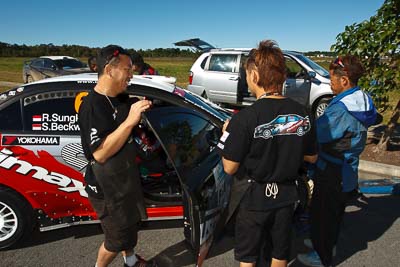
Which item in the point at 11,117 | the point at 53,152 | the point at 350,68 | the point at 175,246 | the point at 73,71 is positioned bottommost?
the point at 175,246

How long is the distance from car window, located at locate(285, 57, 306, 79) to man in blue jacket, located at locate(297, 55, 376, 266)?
21.8ft

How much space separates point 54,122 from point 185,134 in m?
1.21

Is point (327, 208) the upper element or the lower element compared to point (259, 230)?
lower

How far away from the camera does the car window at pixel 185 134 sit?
2.55 meters

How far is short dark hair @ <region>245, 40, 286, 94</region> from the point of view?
6.13 ft

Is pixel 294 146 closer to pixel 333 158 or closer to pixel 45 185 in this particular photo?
pixel 333 158

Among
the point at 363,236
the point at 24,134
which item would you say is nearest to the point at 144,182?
the point at 24,134

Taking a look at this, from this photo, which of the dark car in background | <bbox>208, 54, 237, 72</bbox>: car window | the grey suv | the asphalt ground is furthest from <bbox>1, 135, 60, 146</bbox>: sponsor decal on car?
the dark car in background

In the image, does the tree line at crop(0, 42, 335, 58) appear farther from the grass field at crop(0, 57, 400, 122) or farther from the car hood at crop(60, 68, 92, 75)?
the car hood at crop(60, 68, 92, 75)

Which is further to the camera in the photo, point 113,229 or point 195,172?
point 195,172

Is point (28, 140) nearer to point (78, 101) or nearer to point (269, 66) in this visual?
point (78, 101)

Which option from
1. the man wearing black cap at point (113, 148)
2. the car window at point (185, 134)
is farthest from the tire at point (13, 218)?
the car window at point (185, 134)

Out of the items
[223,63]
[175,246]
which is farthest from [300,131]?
[223,63]

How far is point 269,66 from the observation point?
186cm
